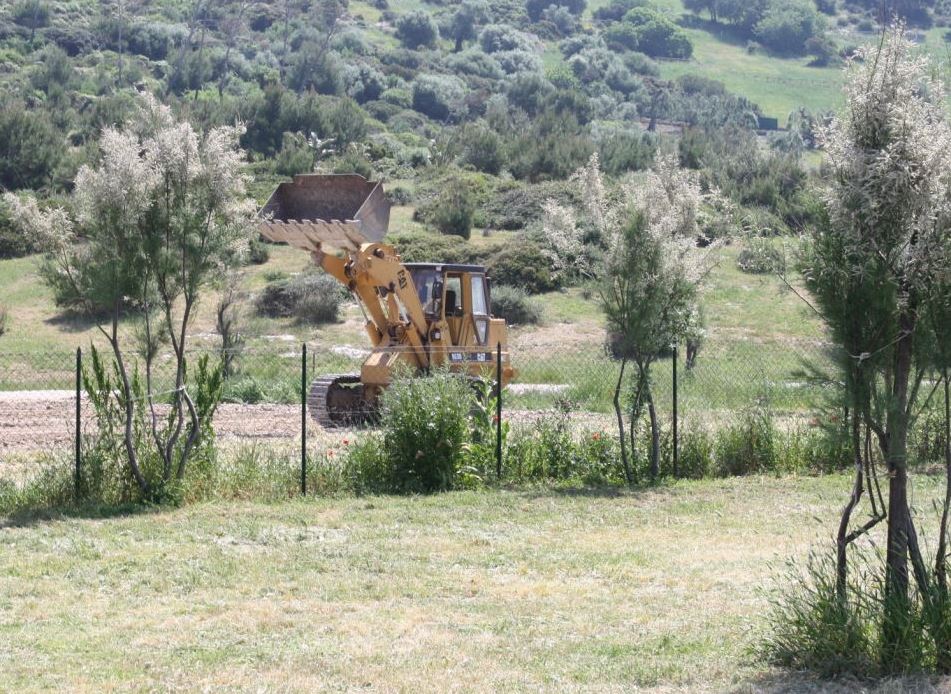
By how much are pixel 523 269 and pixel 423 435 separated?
955 inches

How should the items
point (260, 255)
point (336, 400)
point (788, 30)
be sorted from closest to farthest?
point (336, 400)
point (260, 255)
point (788, 30)

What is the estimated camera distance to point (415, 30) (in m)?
132

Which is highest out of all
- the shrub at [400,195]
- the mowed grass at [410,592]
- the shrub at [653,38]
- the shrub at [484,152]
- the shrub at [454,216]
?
the shrub at [653,38]

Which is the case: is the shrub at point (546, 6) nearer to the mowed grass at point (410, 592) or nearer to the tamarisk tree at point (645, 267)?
the tamarisk tree at point (645, 267)

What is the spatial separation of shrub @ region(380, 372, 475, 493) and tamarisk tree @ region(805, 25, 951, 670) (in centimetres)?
742

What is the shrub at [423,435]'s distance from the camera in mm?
14375

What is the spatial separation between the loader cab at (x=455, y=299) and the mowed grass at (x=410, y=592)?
24.1 ft

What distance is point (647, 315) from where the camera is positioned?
15445 mm

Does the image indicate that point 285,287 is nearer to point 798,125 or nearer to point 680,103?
point 798,125

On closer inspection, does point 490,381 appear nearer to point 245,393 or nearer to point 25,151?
point 245,393

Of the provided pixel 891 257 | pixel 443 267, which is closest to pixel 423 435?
pixel 443 267

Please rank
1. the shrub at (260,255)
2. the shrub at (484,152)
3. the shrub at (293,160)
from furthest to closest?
the shrub at (484,152)
the shrub at (293,160)
the shrub at (260,255)

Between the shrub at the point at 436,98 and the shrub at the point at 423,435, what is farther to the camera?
the shrub at the point at 436,98

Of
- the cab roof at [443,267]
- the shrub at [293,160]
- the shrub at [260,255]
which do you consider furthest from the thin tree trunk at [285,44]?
the cab roof at [443,267]
